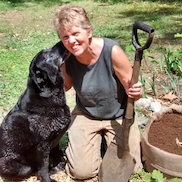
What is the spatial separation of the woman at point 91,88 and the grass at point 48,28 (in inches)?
21.3

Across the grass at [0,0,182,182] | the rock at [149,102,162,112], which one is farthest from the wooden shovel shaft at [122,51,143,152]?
the rock at [149,102,162,112]

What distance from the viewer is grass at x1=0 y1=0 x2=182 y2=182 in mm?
4707

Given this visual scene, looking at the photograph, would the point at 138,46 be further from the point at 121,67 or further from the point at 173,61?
the point at 173,61

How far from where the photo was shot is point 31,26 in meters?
8.25

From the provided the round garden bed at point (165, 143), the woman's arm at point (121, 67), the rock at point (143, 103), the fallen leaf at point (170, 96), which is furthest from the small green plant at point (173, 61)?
the woman's arm at point (121, 67)

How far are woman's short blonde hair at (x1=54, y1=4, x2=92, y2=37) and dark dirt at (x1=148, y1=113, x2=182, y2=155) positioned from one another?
4.26 feet

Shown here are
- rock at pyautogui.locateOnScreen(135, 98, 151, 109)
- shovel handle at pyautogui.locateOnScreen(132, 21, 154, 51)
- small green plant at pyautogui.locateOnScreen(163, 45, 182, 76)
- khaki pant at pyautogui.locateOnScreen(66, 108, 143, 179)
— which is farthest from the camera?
small green plant at pyautogui.locateOnScreen(163, 45, 182, 76)

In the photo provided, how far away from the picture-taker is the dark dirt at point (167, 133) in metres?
2.52

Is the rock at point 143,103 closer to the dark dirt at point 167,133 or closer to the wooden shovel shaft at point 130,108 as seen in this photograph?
the dark dirt at point 167,133

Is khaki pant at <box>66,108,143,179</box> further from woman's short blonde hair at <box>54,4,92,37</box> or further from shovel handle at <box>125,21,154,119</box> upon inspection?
woman's short blonde hair at <box>54,4,92,37</box>

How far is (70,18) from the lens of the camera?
Result: 2.21 metres

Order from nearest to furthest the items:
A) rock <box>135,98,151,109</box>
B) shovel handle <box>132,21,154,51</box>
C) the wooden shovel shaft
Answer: shovel handle <box>132,21,154,51</box> → the wooden shovel shaft → rock <box>135,98,151,109</box>

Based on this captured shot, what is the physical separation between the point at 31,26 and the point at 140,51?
6833 millimetres

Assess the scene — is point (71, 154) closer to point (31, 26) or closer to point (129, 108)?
point (129, 108)
